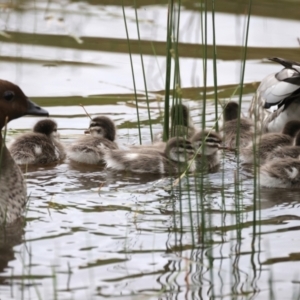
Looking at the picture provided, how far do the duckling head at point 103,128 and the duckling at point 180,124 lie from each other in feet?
1.02

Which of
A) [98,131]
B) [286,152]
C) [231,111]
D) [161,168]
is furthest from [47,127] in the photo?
[286,152]

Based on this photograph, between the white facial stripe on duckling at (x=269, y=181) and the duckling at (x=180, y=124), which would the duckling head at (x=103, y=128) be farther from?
the white facial stripe on duckling at (x=269, y=181)

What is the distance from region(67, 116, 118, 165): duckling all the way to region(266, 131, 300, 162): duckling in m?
1.04

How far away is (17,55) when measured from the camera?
9547mm

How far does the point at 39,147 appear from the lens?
23.4 feet

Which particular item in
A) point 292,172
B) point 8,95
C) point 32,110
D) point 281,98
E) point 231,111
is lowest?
point 292,172

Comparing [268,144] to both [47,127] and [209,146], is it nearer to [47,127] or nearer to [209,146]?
[209,146]

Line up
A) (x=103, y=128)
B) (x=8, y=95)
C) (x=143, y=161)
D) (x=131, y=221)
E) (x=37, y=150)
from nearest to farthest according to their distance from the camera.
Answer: (x=131, y=221) < (x=8, y=95) < (x=143, y=161) < (x=37, y=150) < (x=103, y=128)

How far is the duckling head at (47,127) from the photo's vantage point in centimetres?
730

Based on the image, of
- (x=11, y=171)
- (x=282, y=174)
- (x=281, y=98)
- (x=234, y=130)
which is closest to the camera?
(x=11, y=171)

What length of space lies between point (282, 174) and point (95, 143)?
1353mm

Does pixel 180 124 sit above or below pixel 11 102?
below

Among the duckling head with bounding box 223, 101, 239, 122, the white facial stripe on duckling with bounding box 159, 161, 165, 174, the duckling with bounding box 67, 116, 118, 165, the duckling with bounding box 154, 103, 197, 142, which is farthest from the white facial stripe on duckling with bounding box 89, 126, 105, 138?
the duckling head with bounding box 223, 101, 239, 122

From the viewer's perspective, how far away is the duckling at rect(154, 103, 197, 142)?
6109 mm
